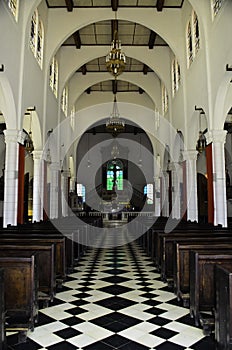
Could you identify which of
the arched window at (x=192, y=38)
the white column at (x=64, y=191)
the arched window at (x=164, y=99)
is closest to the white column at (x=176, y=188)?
the arched window at (x=164, y=99)

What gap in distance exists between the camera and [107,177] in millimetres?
32688

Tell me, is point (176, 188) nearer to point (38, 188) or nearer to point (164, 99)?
point (164, 99)

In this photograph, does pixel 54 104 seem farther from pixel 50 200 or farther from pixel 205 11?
pixel 205 11

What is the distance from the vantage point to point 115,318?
5.02 m

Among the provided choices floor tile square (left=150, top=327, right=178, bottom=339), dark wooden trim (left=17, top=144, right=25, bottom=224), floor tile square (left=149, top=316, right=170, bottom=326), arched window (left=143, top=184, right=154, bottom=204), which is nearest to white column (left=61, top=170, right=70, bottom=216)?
dark wooden trim (left=17, top=144, right=25, bottom=224)

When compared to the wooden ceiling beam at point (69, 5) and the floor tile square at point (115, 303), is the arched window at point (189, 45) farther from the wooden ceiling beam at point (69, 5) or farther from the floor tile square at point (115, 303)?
the floor tile square at point (115, 303)

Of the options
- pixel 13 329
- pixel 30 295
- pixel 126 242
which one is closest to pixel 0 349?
pixel 13 329

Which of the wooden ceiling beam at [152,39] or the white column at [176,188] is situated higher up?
the wooden ceiling beam at [152,39]

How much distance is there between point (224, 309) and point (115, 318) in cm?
208

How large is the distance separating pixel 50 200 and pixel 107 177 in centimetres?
1584

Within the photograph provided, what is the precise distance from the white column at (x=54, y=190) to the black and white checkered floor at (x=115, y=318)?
9370 millimetres

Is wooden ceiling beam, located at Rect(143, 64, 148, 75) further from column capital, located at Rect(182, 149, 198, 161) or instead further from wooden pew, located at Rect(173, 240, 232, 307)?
wooden pew, located at Rect(173, 240, 232, 307)

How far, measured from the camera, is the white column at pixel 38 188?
45.6 ft

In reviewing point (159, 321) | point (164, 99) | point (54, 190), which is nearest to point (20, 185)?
point (54, 190)
